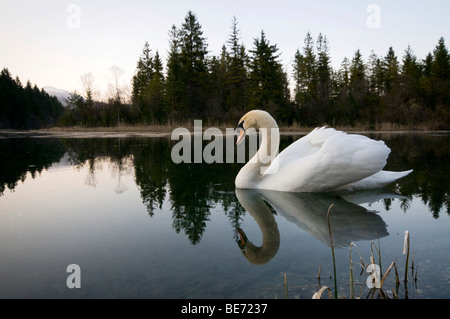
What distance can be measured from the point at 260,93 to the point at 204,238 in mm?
28856

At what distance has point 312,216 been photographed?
331 cm

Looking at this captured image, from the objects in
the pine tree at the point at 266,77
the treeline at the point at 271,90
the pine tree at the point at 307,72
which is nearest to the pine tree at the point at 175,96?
the treeline at the point at 271,90

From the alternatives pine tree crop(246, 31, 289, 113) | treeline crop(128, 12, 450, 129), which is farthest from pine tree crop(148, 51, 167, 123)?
pine tree crop(246, 31, 289, 113)

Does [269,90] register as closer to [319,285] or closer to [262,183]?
[262,183]

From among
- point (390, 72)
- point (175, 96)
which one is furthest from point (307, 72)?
point (175, 96)

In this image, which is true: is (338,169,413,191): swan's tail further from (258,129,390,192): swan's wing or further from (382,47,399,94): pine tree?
(382,47,399,94): pine tree

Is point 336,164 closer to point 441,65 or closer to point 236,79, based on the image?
point 236,79

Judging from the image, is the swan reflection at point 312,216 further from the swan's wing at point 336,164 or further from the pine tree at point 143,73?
the pine tree at point 143,73

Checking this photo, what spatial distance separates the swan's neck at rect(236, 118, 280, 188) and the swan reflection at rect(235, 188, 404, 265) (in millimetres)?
159

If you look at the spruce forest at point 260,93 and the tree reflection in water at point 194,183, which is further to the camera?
the spruce forest at point 260,93

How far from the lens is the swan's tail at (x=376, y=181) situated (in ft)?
14.9

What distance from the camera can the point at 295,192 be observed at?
4.47 metres
